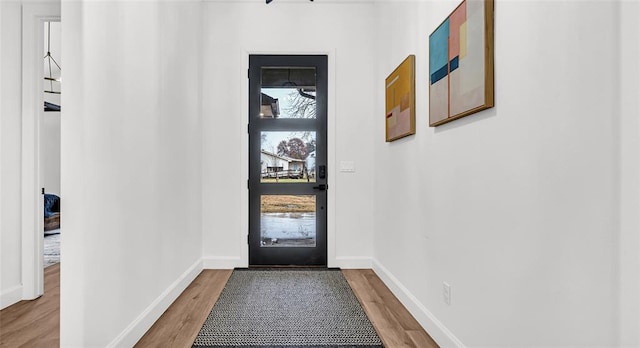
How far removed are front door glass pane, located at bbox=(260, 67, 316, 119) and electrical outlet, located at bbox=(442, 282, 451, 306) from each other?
233cm

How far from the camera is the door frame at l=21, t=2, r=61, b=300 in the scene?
2596 millimetres

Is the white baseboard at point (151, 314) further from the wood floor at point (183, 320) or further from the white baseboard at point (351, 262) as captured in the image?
the white baseboard at point (351, 262)

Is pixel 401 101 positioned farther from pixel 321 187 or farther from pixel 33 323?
pixel 33 323

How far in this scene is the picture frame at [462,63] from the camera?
4.78ft

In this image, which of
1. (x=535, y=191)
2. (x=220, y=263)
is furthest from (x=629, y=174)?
(x=220, y=263)

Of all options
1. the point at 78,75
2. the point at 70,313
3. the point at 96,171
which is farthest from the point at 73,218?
the point at 78,75

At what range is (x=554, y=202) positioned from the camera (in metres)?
1.10

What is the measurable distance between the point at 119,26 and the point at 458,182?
2.05 meters

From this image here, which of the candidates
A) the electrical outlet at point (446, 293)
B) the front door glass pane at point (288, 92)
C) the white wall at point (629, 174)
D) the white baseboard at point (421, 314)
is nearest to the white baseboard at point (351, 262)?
the white baseboard at point (421, 314)

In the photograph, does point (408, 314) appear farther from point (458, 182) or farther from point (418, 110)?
point (418, 110)

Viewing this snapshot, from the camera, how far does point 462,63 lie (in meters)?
1.66

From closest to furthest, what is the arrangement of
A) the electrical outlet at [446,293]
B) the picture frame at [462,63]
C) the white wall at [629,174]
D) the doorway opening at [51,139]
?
the white wall at [629,174] < the picture frame at [462,63] < the electrical outlet at [446,293] < the doorway opening at [51,139]

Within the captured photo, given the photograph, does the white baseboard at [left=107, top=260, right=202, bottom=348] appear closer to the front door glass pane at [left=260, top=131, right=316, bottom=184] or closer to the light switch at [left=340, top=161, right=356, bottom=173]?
the front door glass pane at [left=260, top=131, right=316, bottom=184]

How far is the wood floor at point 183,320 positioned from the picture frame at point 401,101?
51.6 inches
